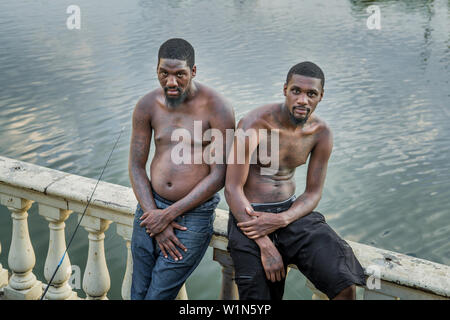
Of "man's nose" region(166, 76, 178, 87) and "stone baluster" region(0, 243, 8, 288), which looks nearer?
"man's nose" region(166, 76, 178, 87)

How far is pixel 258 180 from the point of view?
8.00 ft

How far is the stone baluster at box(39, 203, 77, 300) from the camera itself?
278 centimetres

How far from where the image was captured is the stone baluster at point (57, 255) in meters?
2.78

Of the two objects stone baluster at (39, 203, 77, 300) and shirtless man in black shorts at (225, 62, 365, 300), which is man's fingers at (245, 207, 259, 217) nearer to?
shirtless man in black shorts at (225, 62, 365, 300)

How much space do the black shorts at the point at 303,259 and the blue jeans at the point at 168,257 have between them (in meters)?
0.18

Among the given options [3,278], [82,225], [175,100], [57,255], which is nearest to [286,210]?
[175,100]

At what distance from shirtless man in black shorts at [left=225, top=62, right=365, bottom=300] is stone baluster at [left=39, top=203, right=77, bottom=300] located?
3.80 ft

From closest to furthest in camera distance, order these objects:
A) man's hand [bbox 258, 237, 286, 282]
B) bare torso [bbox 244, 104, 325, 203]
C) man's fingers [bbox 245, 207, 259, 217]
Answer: man's hand [bbox 258, 237, 286, 282]
man's fingers [bbox 245, 207, 259, 217]
bare torso [bbox 244, 104, 325, 203]

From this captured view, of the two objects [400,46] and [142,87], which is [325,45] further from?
[142,87]

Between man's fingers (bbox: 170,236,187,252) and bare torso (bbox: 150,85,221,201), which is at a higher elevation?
bare torso (bbox: 150,85,221,201)

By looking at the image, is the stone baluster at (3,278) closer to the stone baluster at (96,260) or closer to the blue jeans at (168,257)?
the stone baluster at (96,260)

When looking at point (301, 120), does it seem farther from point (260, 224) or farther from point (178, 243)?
point (178, 243)

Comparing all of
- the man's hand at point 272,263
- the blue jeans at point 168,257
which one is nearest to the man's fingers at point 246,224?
the man's hand at point 272,263

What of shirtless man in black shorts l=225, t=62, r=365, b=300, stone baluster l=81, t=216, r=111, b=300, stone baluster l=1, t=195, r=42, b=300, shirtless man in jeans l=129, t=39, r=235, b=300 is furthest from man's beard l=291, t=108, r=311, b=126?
stone baluster l=1, t=195, r=42, b=300
